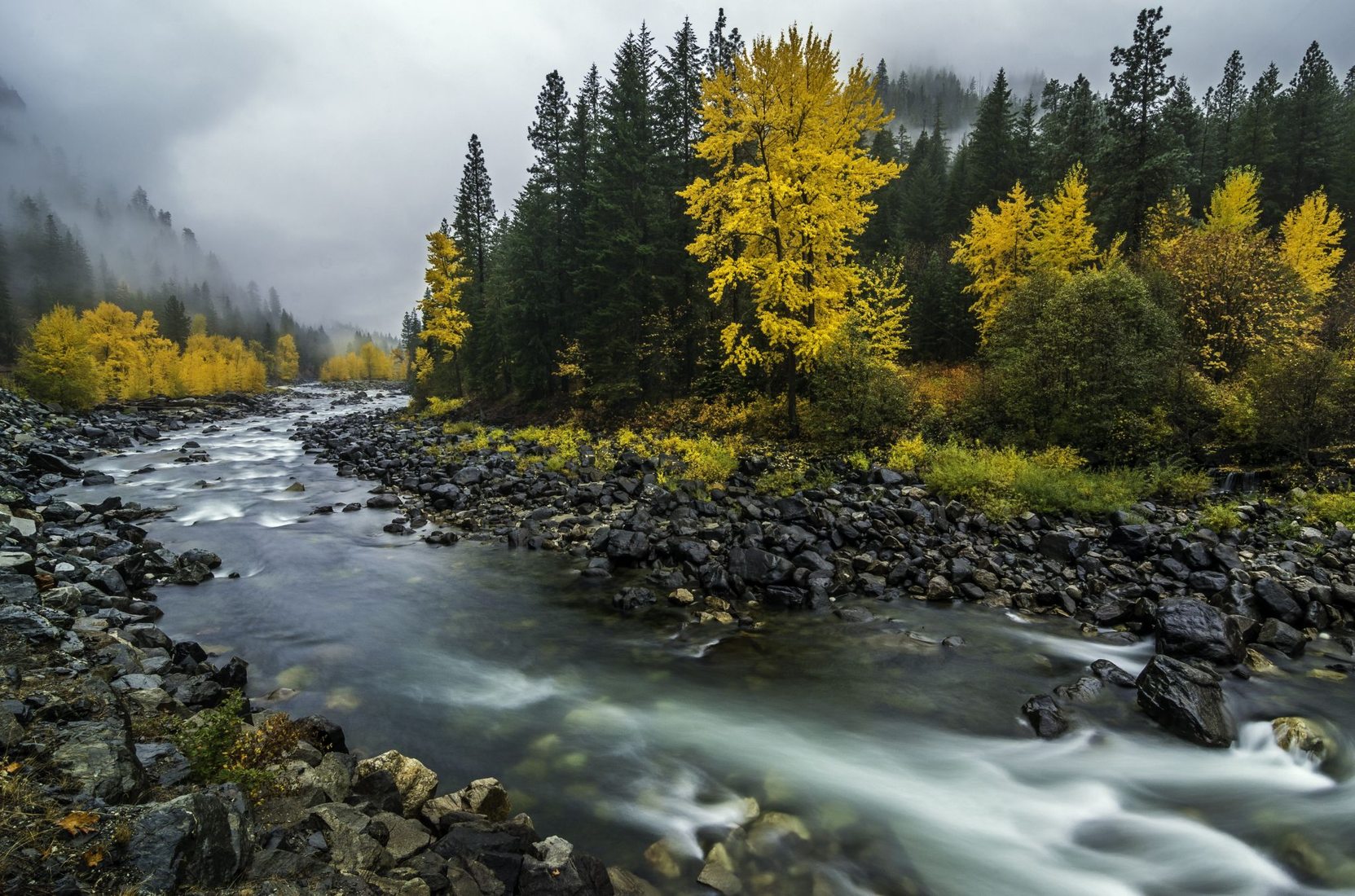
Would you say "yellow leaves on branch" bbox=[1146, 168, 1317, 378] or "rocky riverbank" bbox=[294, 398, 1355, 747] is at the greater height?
"yellow leaves on branch" bbox=[1146, 168, 1317, 378]

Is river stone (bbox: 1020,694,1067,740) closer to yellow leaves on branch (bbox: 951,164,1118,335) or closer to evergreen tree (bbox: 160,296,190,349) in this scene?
yellow leaves on branch (bbox: 951,164,1118,335)

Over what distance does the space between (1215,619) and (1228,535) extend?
15.3 ft

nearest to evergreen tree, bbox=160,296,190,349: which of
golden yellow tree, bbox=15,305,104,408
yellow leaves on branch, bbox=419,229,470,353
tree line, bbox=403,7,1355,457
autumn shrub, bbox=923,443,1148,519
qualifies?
golden yellow tree, bbox=15,305,104,408

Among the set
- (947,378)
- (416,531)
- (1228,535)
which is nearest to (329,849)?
(416,531)

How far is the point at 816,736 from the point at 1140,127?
41667mm

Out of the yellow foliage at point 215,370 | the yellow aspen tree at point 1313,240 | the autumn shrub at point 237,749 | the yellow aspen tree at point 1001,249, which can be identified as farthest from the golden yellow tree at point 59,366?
the yellow aspen tree at point 1313,240

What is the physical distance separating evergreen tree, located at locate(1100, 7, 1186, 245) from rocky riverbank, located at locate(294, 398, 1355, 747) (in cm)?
2798

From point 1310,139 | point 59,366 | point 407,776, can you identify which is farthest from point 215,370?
point 1310,139

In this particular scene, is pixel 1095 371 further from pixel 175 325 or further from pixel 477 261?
pixel 175 325

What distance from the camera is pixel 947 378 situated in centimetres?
3117

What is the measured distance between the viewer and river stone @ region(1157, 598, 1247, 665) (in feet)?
26.5

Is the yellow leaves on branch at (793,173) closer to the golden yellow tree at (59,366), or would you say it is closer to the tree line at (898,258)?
the tree line at (898,258)

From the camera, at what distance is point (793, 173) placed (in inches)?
746

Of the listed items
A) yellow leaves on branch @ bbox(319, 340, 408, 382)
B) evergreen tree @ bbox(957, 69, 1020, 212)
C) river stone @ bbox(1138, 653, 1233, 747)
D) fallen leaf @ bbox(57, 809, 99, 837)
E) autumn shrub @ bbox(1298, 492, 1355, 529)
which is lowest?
river stone @ bbox(1138, 653, 1233, 747)
